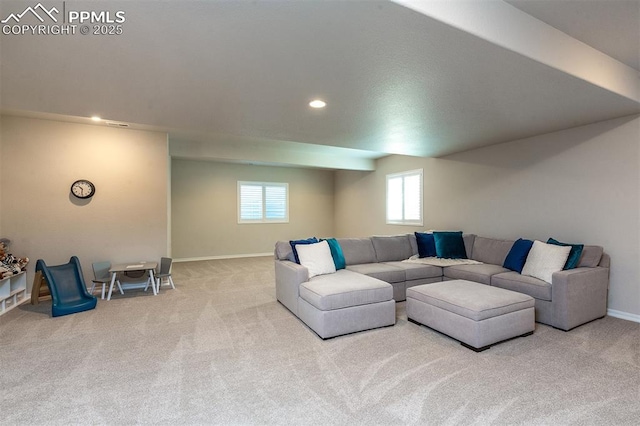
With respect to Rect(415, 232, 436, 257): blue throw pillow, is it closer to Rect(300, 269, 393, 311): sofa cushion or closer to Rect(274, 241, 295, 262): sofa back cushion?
Rect(300, 269, 393, 311): sofa cushion

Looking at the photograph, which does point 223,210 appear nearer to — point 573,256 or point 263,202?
point 263,202

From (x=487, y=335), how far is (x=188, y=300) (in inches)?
145

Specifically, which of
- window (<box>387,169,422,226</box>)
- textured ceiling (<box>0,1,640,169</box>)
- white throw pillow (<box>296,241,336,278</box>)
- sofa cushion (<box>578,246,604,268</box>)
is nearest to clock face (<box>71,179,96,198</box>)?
textured ceiling (<box>0,1,640,169</box>)

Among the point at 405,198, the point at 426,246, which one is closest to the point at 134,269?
the point at 426,246

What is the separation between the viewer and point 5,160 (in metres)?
4.26

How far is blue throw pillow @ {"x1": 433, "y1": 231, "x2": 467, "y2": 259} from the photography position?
4.78 m

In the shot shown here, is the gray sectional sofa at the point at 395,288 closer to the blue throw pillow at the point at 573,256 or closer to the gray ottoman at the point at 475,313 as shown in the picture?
the blue throw pillow at the point at 573,256

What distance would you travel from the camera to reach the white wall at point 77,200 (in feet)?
14.2

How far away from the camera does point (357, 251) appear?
4.55 meters

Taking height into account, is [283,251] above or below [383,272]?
above

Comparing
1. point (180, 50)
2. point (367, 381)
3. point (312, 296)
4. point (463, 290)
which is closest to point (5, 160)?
point (180, 50)

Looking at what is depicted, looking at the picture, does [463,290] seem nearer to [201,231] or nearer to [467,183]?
[467,183]

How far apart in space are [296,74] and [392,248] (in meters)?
3.26

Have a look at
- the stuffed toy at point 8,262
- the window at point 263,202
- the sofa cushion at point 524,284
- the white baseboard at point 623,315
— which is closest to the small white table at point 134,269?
the stuffed toy at point 8,262
